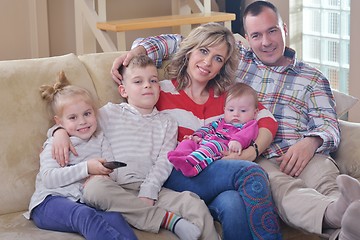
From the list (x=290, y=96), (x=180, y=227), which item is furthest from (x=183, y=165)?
(x=290, y=96)

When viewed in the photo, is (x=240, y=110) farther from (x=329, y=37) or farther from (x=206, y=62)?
(x=329, y=37)

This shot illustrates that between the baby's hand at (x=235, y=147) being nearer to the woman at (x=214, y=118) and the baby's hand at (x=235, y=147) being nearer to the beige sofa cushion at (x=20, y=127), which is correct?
the woman at (x=214, y=118)

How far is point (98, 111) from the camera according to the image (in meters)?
2.64

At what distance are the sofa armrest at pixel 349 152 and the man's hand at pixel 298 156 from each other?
145 millimetres

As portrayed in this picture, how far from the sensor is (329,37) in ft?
15.0

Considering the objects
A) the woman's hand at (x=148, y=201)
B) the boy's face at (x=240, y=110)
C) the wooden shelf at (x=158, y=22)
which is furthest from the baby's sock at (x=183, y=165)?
the wooden shelf at (x=158, y=22)

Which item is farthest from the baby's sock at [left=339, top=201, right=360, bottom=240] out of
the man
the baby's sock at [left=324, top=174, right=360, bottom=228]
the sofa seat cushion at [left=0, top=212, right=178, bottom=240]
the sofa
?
the sofa seat cushion at [left=0, top=212, right=178, bottom=240]

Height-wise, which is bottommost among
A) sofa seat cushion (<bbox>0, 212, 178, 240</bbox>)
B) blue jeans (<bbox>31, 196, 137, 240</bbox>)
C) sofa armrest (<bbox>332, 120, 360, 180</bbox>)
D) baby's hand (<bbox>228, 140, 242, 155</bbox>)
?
sofa seat cushion (<bbox>0, 212, 178, 240</bbox>)

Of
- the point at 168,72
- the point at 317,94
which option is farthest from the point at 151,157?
the point at 317,94

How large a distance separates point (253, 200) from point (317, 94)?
62cm

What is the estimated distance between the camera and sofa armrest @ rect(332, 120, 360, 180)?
2768 millimetres

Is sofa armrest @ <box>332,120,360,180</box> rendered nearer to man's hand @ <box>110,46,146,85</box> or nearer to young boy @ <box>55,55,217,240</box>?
young boy @ <box>55,55,217,240</box>

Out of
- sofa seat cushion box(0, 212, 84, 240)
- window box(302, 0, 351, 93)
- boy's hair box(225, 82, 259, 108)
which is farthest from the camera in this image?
window box(302, 0, 351, 93)

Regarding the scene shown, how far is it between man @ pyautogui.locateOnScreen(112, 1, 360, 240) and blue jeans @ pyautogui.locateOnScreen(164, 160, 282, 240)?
0.09 meters
